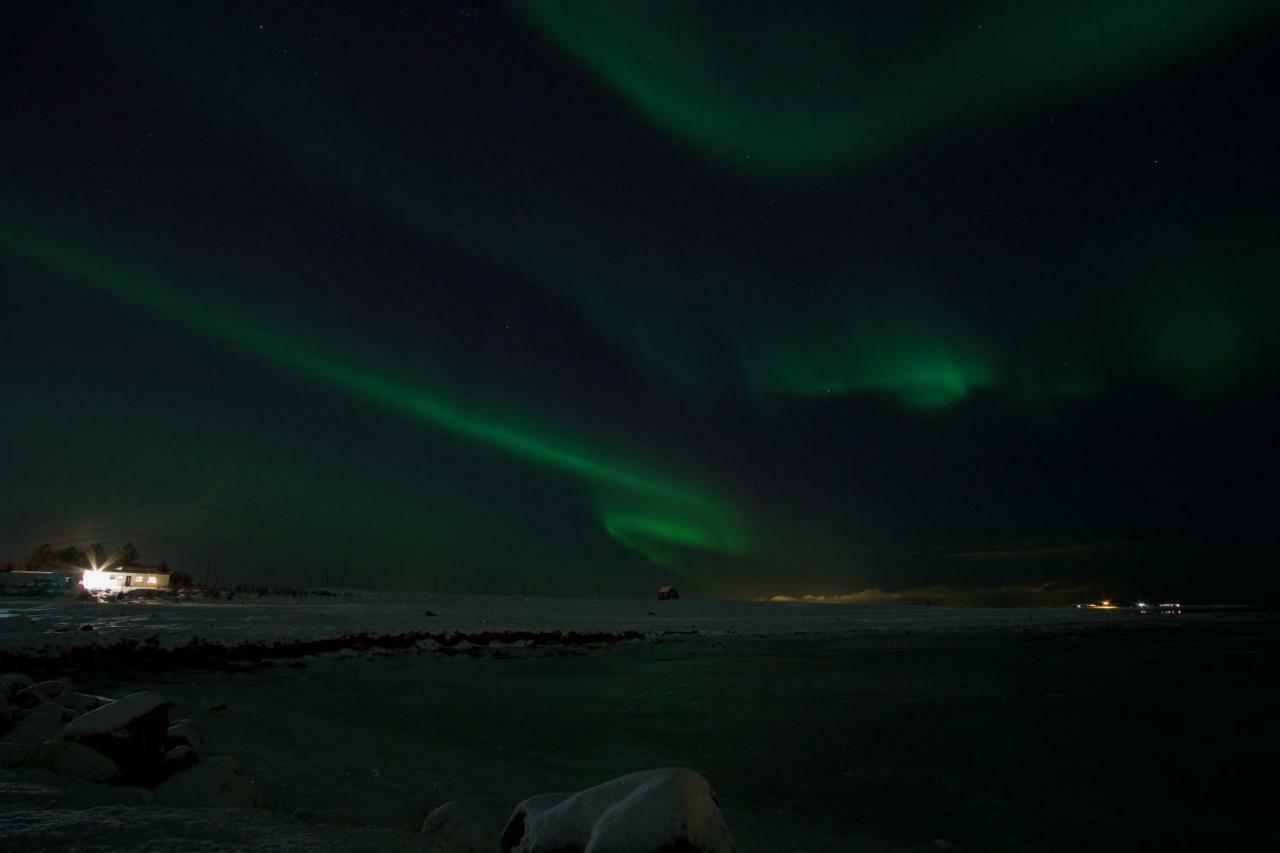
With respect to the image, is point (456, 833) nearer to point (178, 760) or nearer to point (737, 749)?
point (178, 760)

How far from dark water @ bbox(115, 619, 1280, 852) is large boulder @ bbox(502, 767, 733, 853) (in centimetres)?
211

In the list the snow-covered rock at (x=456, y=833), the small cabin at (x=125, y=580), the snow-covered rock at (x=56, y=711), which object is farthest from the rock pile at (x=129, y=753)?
the small cabin at (x=125, y=580)

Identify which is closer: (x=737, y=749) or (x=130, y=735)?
(x=130, y=735)

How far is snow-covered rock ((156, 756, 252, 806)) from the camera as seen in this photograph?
5.86 m

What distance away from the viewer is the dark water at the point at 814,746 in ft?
23.8

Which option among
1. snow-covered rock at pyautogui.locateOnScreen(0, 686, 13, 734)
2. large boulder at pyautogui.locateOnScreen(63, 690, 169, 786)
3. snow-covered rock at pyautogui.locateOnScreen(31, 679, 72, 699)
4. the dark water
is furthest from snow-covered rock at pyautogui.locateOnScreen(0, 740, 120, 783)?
snow-covered rock at pyautogui.locateOnScreen(31, 679, 72, 699)

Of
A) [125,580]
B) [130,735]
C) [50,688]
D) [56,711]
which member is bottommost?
[130,735]

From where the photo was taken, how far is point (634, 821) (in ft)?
14.5

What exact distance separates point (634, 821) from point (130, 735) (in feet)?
16.5

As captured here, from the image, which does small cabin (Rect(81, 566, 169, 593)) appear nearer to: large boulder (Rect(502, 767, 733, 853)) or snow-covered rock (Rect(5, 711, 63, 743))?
snow-covered rock (Rect(5, 711, 63, 743))

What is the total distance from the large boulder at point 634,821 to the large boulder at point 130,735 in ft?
12.2

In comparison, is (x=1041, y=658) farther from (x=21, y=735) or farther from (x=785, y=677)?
(x=21, y=735)

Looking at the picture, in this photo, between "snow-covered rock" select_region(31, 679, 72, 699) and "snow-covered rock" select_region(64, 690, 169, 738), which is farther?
"snow-covered rock" select_region(31, 679, 72, 699)

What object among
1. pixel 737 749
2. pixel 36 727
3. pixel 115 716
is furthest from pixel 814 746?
pixel 36 727
